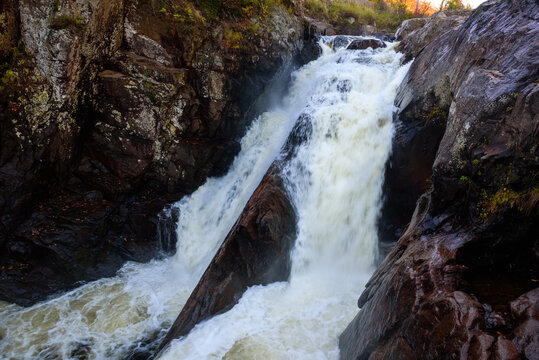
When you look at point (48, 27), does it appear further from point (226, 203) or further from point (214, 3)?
point (226, 203)

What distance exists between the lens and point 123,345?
19.7ft

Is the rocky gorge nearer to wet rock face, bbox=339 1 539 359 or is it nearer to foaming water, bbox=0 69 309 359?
wet rock face, bbox=339 1 539 359

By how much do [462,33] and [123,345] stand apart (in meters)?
10.3

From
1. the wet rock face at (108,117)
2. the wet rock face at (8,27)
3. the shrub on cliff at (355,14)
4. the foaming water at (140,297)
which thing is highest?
the shrub on cliff at (355,14)

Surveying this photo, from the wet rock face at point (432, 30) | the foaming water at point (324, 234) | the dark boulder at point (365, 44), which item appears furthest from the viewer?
the dark boulder at point (365, 44)

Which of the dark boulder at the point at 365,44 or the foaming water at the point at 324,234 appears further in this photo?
the dark boulder at the point at 365,44

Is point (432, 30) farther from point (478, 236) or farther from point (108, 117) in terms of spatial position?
point (108, 117)

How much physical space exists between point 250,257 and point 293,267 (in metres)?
1.21

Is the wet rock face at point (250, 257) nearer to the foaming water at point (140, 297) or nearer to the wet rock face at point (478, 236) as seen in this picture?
the foaming water at point (140, 297)

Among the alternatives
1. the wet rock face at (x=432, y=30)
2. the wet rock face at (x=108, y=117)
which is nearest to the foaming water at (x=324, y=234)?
the wet rock face at (x=432, y=30)

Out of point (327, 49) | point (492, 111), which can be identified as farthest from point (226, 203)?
point (327, 49)

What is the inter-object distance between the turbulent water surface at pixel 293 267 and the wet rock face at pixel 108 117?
3.13 feet

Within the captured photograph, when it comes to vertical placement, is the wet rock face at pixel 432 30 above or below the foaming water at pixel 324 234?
above

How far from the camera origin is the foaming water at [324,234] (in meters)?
5.52
